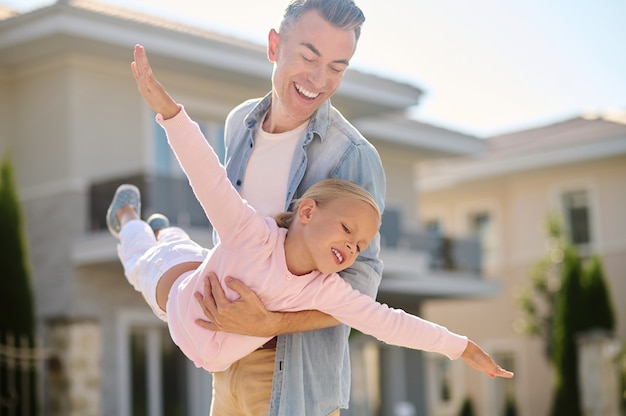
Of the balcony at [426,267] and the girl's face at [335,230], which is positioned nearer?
the girl's face at [335,230]

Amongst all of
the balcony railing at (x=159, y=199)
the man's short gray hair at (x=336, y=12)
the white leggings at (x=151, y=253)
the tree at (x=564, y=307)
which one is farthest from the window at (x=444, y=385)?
the man's short gray hair at (x=336, y=12)

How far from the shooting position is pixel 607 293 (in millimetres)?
21859

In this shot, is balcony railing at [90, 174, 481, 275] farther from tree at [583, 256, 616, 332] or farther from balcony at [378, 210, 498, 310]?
tree at [583, 256, 616, 332]

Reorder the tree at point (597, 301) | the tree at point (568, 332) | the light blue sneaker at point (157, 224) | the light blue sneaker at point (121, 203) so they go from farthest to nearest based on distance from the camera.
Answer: the tree at point (597, 301)
the tree at point (568, 332)
the light blue sneaker at point (121, 203)
the light blue sneaker at point (157, 224)

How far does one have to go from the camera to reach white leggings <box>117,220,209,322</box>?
4066 millimetres

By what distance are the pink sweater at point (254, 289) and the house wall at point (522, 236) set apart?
2165cm

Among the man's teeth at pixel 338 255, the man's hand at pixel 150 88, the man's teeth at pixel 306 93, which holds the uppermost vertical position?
→ the man's teeth at pixel 306 93

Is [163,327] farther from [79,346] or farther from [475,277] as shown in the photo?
[475,277]

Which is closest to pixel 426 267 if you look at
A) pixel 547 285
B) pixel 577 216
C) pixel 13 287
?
pixel 547 285

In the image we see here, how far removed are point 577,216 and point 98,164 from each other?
12.8m

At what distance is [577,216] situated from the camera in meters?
25.7

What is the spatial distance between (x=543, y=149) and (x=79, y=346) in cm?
1351

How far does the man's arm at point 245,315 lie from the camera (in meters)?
3.60

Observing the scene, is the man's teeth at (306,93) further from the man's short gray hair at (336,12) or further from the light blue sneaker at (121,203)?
the light blue sneaker at (121,203)
